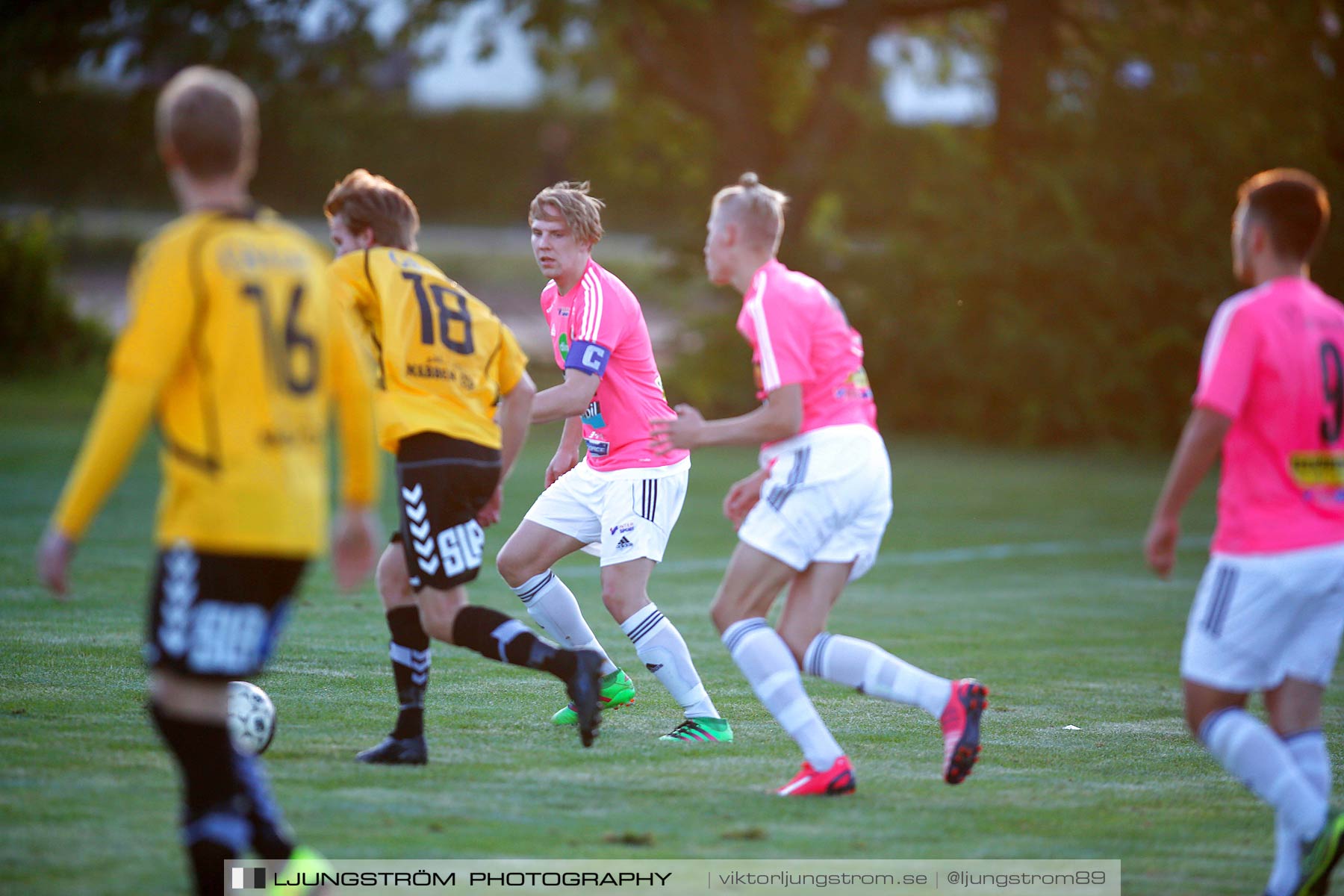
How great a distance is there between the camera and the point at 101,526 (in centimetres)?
1242

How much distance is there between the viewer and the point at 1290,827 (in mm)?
4379

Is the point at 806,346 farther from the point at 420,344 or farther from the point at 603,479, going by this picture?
the point at 603,479

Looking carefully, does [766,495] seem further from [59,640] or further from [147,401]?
[59,640]

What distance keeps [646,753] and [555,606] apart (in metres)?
0.98

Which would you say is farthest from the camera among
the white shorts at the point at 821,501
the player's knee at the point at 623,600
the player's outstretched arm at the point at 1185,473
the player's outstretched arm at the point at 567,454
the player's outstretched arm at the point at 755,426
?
the player's outstretched arm at the point at 567,454

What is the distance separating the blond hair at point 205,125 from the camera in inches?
148

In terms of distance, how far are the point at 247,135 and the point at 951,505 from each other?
13.2m

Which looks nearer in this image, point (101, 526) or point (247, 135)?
point (247, 135)

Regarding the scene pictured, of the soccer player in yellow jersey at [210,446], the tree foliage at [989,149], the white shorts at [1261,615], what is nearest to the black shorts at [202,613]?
the soccer player in yellow jersey at [210,446]

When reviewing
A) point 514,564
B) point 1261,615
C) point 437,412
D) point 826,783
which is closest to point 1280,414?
point 1261,615

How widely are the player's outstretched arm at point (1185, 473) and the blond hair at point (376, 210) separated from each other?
281 cm

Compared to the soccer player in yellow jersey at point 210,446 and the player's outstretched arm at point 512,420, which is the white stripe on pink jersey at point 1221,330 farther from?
the soccer player in yellow jersey at point 210,446

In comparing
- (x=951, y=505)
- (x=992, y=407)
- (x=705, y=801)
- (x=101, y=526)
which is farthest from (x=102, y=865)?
(x=992, y=407)

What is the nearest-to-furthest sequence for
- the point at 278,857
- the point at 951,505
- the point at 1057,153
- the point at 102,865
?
the point at 278,857, the point at 102,865, the point at 951,505, the point at 1057,153
